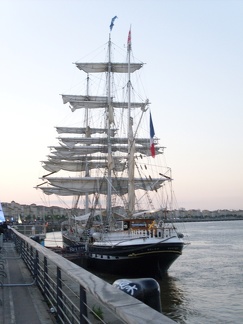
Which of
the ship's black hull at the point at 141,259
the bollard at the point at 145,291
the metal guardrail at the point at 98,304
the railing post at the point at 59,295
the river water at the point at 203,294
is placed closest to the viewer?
the metal guardrail at the point at 98,304

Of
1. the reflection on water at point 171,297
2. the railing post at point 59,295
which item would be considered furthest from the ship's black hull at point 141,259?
the railing post at point 59,295

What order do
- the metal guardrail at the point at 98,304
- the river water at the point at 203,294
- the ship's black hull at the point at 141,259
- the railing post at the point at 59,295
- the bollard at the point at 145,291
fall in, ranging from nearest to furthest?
1. the metal guardrail at the point at 98,304
2. the bollard at the point at 145,291
3. the railing post at the point at 59,295
4. the river water at the point at 203,294
5. the ship's black hull at the point at 141,259

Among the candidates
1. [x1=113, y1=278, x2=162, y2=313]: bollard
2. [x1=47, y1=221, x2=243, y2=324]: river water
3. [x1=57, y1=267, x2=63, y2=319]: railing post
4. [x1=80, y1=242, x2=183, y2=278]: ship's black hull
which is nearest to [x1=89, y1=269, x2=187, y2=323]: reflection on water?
[x1=47, y1=221, x2=243, y2=324]: river water

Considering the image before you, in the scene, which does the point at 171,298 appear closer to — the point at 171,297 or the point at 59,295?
the point at 171,297

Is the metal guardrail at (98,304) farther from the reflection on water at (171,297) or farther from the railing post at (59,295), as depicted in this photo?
the reflection on water at (171,297)

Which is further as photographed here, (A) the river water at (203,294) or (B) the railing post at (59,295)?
(A) the river water at (203,294)

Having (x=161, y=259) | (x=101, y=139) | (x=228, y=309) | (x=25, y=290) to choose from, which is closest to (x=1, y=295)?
(x=25, y=290)

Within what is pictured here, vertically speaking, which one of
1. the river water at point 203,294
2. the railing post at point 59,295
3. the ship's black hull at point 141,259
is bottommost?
the river water at point 203,294

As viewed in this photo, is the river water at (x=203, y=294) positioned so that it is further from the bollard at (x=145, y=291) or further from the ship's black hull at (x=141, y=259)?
the bollard at (x=145, y=291)

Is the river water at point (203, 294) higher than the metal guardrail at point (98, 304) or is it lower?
lower

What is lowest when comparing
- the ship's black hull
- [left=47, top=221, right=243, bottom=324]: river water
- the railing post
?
[left=47, top=221, right=243, bottom=324]: river water

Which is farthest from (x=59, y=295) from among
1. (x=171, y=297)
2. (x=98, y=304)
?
(x=171, y=297)

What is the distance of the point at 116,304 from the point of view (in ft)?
10.3

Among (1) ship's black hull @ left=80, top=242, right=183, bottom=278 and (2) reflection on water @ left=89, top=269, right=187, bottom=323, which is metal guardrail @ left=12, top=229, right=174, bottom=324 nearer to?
(2) reflection on water @ left=89, top=269, right=187, bottom=323
